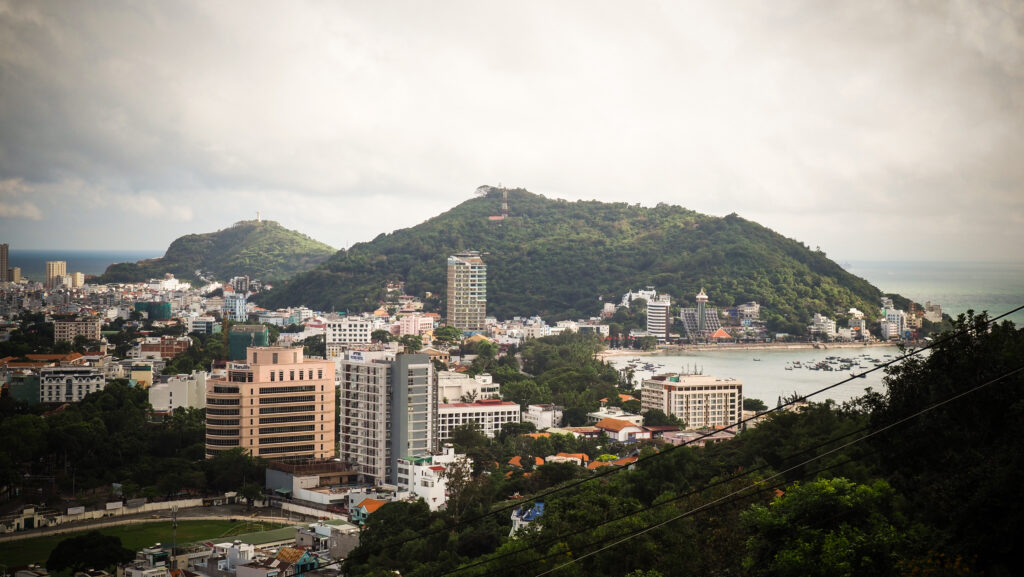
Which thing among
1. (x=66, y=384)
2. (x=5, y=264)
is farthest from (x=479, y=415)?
(x=5, y=264)

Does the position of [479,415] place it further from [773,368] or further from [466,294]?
[466,294]

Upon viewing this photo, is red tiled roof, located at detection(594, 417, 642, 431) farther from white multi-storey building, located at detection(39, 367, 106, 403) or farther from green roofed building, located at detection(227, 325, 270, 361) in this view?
green roofed building, located at detection(227, 325, 270, 361)

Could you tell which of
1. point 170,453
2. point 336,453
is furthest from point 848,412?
point 170,453

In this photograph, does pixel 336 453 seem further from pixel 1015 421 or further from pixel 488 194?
pixel 488 194

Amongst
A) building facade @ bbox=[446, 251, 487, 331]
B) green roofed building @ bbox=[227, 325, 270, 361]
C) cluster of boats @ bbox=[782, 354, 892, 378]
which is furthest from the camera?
building facade @ bbox=[446, 251, 487, 331]

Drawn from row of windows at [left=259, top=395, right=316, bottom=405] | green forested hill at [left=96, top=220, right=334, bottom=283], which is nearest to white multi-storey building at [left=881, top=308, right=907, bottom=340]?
row of windows at [left=259, top=395, right=316, bottom=405]
